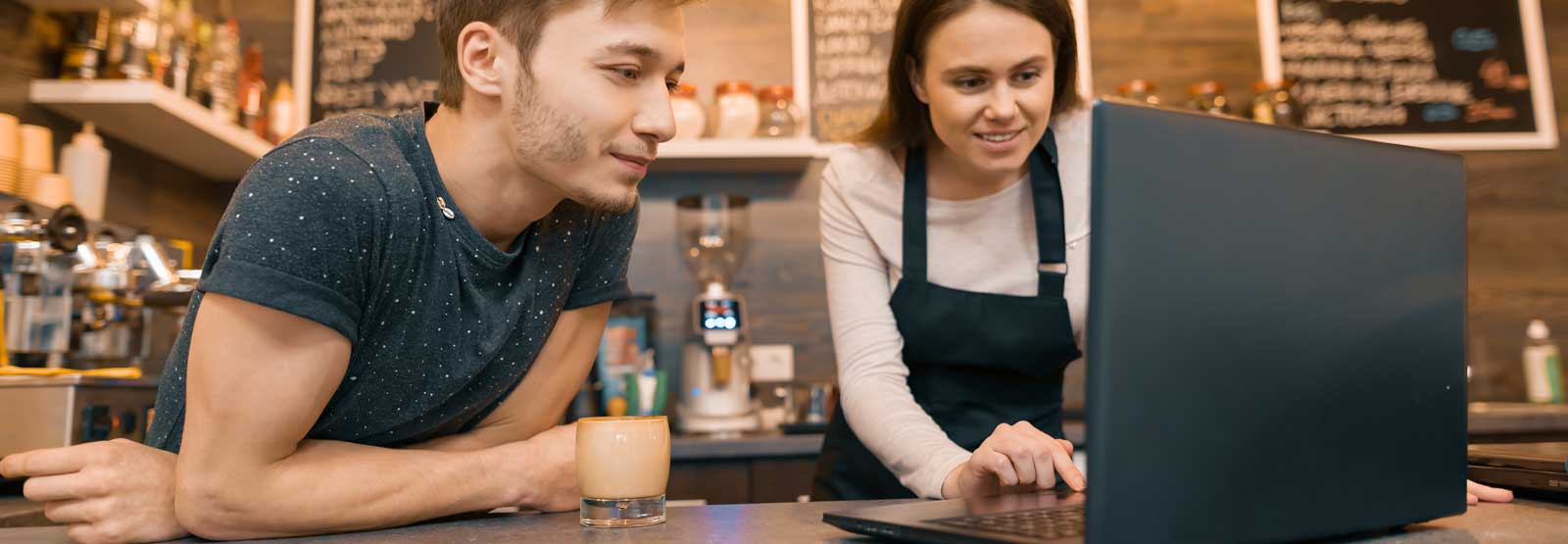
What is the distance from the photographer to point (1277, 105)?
2.86 meters

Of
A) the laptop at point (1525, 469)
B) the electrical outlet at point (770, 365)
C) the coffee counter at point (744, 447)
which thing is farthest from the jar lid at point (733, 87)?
the laptop at point (1525, 469)

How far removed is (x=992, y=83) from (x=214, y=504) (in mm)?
984

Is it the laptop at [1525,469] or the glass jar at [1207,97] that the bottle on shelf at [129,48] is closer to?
the laptop at [1525,469]

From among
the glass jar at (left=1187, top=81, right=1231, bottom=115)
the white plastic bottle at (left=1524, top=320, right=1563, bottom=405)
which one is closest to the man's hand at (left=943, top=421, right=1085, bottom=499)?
the glass jar at (left=1187, top=81, right=1231, bottom=115)

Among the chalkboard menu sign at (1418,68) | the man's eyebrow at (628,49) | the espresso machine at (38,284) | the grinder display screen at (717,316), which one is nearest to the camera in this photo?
the man's eyebrow at (628,49)

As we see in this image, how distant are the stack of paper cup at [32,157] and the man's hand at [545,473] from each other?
4.69 ft

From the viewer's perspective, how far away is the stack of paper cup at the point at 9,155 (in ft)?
5.90

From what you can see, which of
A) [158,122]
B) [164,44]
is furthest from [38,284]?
[164,44]

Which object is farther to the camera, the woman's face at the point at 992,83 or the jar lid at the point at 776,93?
the jar lid at the point at 776,93

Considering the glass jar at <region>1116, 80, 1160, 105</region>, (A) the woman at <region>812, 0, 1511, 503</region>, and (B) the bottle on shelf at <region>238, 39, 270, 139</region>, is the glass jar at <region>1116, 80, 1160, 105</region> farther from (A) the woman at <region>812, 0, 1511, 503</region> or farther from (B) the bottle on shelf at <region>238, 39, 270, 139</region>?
(B) the bottle on shelf at <region>238, 39, 270, 139</region>

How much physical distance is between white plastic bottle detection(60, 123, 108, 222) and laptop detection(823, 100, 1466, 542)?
1971 millimetres

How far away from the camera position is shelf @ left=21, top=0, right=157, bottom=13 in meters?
1.98

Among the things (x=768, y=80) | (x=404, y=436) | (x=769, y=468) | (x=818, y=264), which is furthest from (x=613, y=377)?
(x=404, y=436)

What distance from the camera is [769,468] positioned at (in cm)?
232
